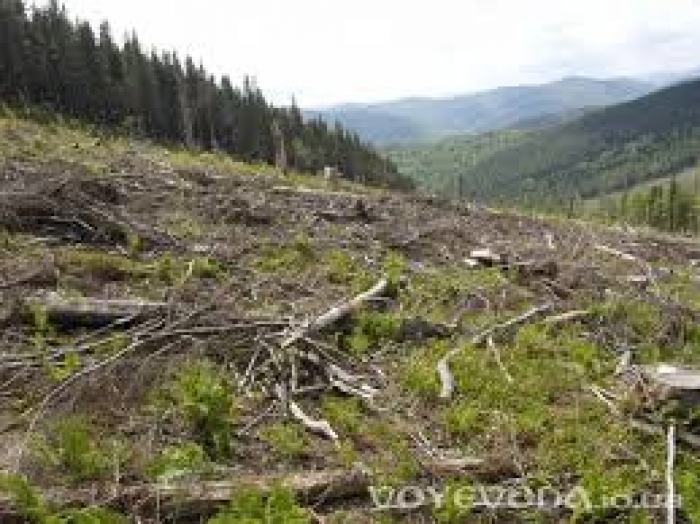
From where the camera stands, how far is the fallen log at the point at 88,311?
9.27 metres

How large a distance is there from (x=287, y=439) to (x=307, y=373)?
1391 mm

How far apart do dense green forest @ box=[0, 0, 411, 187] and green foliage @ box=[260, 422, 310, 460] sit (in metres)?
77.2

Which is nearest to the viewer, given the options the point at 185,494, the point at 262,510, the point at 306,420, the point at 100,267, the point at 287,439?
the point at 262,510

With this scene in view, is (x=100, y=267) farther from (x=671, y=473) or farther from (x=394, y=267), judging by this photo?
(x=671, y=473)

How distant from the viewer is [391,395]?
8.74 metres

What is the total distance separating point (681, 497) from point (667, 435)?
0.95m

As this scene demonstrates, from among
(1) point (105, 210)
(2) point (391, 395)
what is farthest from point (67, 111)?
(2) point (391, 395)

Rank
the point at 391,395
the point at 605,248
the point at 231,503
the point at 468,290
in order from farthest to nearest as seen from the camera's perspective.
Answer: the point at 605,248
the point at 468,290
the point at 391,395
the point at 231,503

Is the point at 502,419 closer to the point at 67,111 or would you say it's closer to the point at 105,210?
the point at 105,210

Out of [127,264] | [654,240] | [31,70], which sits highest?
[31,70]

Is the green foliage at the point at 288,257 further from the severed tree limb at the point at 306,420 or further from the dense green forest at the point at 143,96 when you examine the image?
the dense green forest at the point at 143,96

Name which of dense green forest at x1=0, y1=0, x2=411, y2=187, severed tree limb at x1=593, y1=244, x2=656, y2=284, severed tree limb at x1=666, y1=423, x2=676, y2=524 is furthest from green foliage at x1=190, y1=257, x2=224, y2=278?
dense green forest at x1=0, y1=0, x2=411, y2=187

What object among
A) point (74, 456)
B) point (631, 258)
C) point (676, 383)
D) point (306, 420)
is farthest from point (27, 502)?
point (631, 258)

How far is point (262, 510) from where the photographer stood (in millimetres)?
6285
